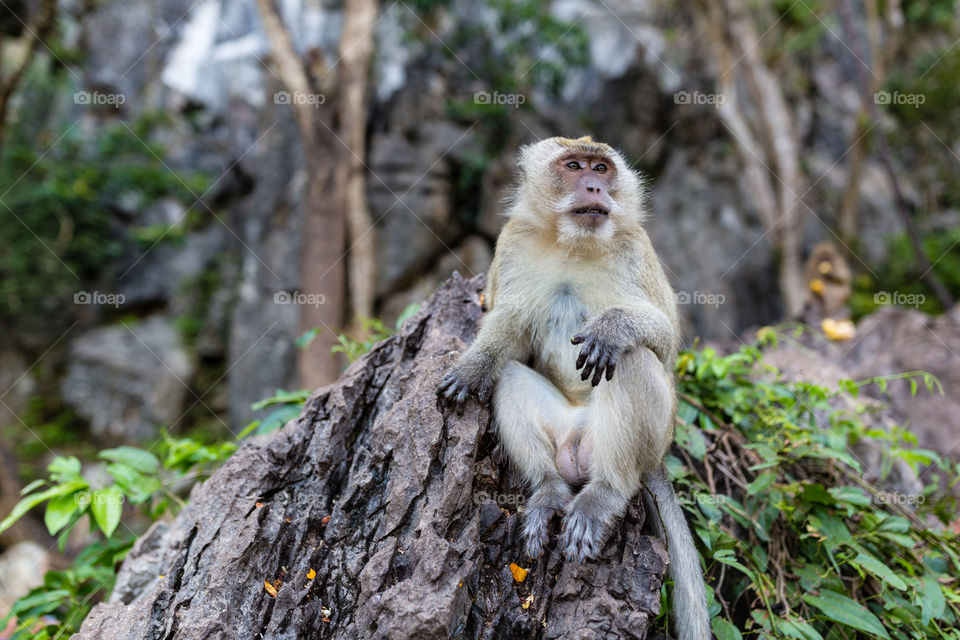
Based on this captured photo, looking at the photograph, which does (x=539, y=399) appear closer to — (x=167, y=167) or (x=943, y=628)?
(x=943, y=628)

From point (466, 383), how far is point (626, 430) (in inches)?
30.4

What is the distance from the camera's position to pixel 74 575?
4016mm

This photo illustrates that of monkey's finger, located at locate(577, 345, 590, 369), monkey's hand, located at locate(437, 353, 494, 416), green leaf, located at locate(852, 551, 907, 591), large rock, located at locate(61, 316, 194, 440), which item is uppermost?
monkey's finger, located at locate(577, 345, 590, 369)

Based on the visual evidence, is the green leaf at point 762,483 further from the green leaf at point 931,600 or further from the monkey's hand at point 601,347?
the monkey's hand at point 601,347

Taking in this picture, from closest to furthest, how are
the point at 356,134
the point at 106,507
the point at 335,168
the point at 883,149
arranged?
the point at 106,507
the point at 883,149
the point at 335,168
the point at 356,134

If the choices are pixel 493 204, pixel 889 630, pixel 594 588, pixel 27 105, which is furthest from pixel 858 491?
pixel 27 105

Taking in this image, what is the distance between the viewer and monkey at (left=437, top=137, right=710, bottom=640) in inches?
120

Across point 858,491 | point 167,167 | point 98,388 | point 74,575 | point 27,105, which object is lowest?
point 98,388

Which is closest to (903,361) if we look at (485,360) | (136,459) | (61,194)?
(485,360)

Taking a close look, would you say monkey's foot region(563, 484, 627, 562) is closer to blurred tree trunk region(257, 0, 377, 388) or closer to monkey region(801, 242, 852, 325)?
monkey region(801, 242, 852, 325)

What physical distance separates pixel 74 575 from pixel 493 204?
28.4ft

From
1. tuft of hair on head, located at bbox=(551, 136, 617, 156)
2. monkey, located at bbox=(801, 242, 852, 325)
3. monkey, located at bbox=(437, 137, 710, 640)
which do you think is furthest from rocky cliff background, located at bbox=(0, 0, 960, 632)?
monkey, located at bbox=(437, 137, 710, 640)

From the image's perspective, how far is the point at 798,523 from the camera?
3.63 m

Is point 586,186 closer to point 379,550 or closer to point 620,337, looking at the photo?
point 620,337
